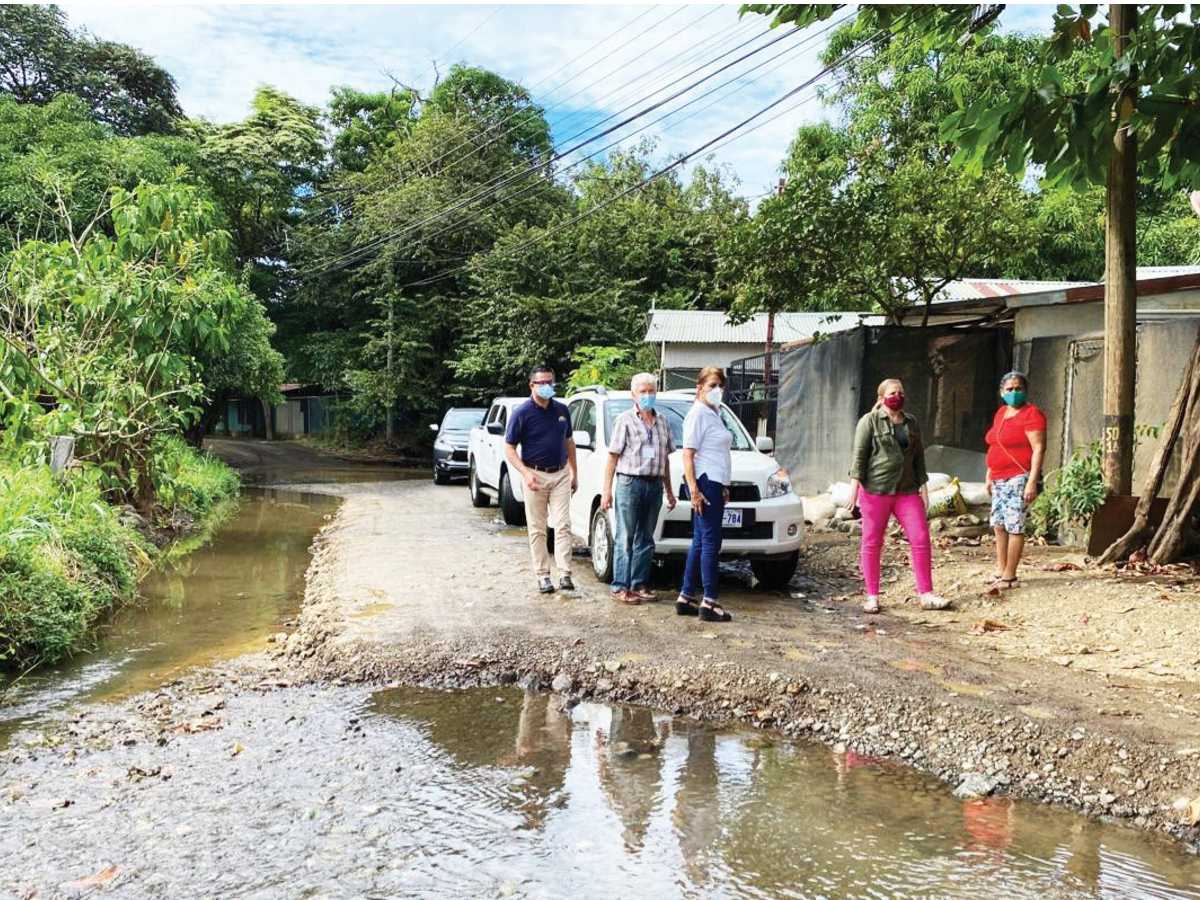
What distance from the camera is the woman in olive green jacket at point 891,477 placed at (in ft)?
24.0

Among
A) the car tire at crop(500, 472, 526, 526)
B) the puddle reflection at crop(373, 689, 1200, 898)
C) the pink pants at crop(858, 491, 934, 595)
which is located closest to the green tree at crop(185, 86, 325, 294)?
the car tire at crop(500, 472, 526, 526)

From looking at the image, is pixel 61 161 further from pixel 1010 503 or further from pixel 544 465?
pixel 1010 503

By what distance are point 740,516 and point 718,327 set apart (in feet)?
65.2

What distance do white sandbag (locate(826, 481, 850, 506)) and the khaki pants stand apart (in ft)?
16.3

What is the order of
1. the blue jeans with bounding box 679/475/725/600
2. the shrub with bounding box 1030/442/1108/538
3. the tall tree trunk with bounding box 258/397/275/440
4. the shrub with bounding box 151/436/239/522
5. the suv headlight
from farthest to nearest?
the tall tree trunk with bounding box 258/397/275/440
the shrub with bounding box 151/436/239/522
the shrub with bounding box 1030/442/1108/538
the suv headlight
the blue jeans with bounding box 679/475/725/600

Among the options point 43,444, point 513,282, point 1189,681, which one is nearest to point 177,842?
point 1189,681

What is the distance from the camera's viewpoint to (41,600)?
671 centimetres

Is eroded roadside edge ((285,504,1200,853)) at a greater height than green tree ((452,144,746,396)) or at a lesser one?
lesser

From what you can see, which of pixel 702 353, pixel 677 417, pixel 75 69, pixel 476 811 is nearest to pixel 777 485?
pixel 677 417

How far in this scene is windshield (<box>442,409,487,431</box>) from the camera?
19.8m

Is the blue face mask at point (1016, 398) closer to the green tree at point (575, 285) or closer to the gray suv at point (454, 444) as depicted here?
the gray suv at point (454, 444)

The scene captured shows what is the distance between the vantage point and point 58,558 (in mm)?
7543

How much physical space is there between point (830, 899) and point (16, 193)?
20540mm

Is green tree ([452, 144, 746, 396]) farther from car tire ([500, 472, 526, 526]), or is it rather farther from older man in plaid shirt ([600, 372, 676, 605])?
older man in plaid shirt ([600, 372, 676, 605])
